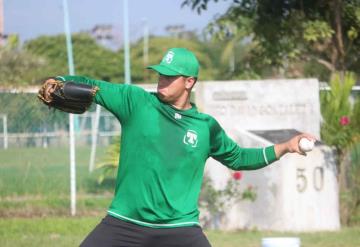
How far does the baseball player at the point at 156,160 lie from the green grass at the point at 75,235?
17.4ft

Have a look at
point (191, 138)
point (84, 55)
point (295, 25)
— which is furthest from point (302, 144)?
point (84, 55)

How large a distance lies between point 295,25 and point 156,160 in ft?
30.1

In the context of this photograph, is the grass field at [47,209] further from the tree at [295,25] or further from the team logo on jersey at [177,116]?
the team logo on jersey at [177,116]

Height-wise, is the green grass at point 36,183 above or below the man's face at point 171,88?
below

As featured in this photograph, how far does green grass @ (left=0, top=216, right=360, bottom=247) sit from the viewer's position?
11.2 meters

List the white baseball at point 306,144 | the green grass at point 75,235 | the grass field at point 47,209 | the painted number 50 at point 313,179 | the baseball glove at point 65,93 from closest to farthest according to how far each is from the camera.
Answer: the baseball glove at point 65,93, the white baseball at point 306,144, the green grass at point 75,235, the grass field at point 47,209, the painted number 50 at point 313,179

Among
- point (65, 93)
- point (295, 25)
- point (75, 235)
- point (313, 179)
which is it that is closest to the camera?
point (65, 93)

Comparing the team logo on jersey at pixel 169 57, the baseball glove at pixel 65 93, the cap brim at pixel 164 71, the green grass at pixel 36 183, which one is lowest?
the green grass at pixel 36 183

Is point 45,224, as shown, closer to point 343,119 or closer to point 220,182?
point 220,182

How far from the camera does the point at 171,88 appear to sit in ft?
19.1

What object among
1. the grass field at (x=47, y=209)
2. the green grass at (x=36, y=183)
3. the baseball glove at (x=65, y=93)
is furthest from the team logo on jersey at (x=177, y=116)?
the green grass at (x=36, y=183)

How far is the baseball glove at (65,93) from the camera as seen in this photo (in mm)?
5590

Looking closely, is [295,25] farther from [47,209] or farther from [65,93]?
[65,93]

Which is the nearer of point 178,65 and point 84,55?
point 178,65
